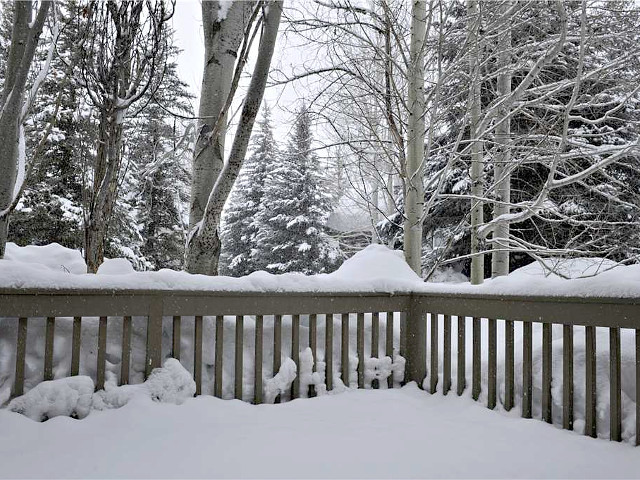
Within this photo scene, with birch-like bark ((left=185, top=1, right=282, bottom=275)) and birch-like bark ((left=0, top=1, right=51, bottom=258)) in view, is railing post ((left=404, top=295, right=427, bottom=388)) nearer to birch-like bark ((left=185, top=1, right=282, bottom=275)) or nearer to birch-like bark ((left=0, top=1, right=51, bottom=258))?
birch-like bark ((left=185, top=1, right=282, bottom=275))

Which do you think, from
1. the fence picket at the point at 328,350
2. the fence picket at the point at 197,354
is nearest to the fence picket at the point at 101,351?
the fence picket at the point at 197,354

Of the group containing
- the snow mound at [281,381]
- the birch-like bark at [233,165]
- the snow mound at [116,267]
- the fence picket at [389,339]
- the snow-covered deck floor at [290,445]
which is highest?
the birch-like bark at [233,165]

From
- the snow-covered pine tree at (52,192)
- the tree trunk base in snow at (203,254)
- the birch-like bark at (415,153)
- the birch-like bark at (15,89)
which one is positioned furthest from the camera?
the snow-covered pine tree at (52,192)

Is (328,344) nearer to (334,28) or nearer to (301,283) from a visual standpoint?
(301,283)

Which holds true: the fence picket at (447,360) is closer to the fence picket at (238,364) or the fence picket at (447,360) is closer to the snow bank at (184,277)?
the snow bank at (184,277)

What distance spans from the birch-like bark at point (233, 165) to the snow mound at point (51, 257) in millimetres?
872

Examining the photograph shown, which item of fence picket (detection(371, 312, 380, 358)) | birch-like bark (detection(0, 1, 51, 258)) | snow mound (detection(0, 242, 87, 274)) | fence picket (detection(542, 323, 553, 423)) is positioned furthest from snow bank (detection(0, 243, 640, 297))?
birch-like bark (detection(0, 1, 51, 258))

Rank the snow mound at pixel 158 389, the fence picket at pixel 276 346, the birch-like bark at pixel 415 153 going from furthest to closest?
the birch-like bark at pixel 415 153, the fence picket at pixel 276 346, the snow mound at pixel 158 389

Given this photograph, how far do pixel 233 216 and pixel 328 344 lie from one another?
56.1ft

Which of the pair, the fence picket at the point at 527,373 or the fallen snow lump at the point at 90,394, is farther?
the fence picket at the point at 527,373

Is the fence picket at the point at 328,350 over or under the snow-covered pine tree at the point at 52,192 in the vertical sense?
under

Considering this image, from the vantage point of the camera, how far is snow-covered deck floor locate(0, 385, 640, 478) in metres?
2.11

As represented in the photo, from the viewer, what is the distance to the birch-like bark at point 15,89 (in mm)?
2855

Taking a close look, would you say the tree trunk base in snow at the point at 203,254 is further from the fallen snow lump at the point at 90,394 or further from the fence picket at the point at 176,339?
the fallen snow lump at the point at 90,394
